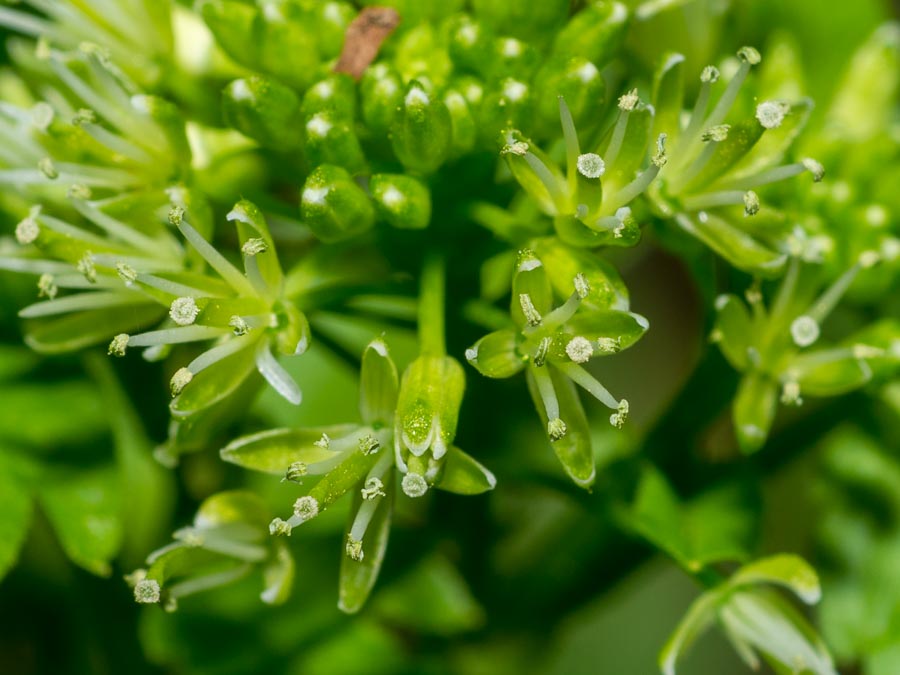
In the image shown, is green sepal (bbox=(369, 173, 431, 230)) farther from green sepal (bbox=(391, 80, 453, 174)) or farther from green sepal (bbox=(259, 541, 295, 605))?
green sepal (bbox=(259, 541, 295, 605))

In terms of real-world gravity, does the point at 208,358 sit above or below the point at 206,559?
above

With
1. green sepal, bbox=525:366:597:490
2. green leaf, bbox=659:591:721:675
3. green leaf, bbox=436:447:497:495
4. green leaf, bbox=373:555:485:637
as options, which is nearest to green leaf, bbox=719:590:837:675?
green leaf, bbox=659:591:721:675

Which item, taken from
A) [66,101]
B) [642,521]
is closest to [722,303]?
[642,521]

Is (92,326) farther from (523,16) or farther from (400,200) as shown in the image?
(523,16)

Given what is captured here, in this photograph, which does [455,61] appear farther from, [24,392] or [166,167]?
[24,392]

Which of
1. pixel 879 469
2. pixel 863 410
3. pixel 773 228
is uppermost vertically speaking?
pixel 773 228

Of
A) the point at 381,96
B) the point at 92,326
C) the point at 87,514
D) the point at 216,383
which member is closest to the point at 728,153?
the point at 381,96

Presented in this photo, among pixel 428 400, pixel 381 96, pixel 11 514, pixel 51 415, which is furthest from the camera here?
pixel 51 415

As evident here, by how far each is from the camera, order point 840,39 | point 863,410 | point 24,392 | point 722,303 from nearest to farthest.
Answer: point 722,303 < point 24,392 < point 863,410 < point 840,39
